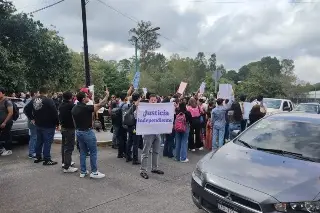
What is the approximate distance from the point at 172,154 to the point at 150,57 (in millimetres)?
53659

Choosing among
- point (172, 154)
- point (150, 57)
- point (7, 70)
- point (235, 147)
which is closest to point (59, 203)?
point (235, 147)

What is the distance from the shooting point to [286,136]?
4.88 meters

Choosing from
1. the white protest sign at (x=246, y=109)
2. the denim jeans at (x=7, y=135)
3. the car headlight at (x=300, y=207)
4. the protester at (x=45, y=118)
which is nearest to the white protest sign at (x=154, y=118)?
the protester at (x=45, y=118)

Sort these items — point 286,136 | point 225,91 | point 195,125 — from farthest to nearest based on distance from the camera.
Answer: point 225,91, point 195,125, point 286,136

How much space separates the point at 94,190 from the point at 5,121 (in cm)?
376

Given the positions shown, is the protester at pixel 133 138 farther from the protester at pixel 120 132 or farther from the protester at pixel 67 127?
the protester at pixel 67 127

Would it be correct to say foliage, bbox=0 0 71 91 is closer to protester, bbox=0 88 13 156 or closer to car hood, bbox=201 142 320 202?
protester, bbox=0 88 13 156

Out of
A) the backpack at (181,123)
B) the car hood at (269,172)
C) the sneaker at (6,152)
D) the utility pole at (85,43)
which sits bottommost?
the sneaker at (6,152)

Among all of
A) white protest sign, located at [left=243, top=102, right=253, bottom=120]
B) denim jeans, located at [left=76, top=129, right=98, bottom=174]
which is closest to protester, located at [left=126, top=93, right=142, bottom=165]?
denim jeans, located at [left=76, top=129, right=98, bottom=174]

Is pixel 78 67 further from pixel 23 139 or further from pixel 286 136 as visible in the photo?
pixel 286 136

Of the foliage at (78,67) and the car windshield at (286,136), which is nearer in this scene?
the car windshield at (286,136)

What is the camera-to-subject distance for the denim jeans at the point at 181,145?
27.7ft

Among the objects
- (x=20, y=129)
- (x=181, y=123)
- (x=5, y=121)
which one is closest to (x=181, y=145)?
(x=181, y=123)

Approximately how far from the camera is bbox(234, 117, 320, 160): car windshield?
4.50m
